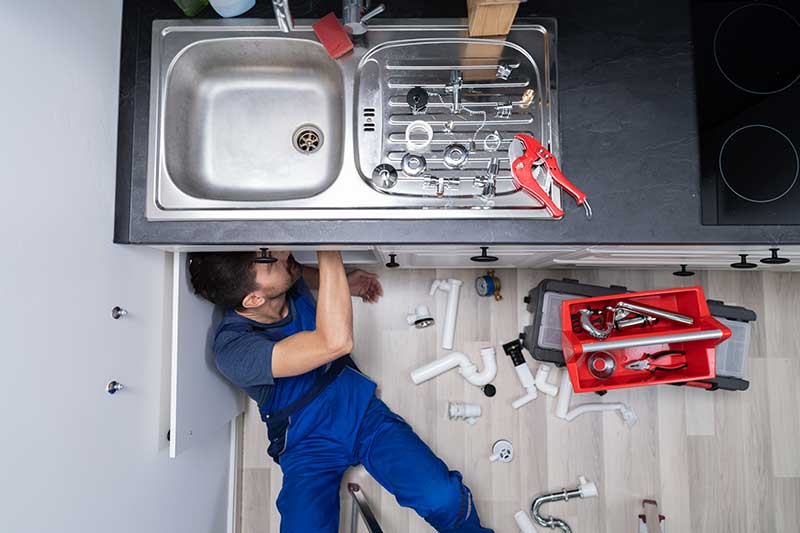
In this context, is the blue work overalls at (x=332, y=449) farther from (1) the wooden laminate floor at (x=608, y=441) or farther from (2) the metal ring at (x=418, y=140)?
(2) the metal ring at (x=418, y=140)

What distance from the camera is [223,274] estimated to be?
1372 millimetres

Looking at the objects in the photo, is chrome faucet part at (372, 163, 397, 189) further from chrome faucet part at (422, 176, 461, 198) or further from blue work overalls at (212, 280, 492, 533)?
blue work overalls at (212, 280, 492, 533)

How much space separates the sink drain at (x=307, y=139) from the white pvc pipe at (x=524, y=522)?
1518 millimetres

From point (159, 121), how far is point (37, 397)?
2.07 ft

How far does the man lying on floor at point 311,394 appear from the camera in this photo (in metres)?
1.38

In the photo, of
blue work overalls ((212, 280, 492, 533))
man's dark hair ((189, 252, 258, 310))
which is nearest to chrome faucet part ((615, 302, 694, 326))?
blue work overalls ((212, 280, 492, 533))

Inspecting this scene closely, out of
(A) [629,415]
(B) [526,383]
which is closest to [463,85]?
(B) [526,383]

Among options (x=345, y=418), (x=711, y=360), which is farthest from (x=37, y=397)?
(x=711, y=360)

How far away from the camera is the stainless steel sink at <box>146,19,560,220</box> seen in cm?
112

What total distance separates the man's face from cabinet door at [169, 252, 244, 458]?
7.3 inches

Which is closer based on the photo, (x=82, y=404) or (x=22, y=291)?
(x=22, y=291)

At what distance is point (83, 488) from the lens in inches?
40.2

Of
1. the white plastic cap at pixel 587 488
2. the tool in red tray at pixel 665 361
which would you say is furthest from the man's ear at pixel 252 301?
the white plastic cap at pixel 587 488

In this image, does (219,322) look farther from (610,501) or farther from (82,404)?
(610,501)
